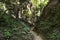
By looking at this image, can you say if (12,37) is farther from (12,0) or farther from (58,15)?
(12,0)

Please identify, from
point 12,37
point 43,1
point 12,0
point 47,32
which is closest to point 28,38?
point 12,37

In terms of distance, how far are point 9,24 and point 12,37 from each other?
267 cm

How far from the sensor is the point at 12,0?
2044cm

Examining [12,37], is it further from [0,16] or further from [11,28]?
[0,16]

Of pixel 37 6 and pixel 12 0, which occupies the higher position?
pixel 12 0

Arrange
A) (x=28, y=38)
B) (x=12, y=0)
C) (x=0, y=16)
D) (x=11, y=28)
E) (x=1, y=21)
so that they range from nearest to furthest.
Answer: (x=28, y=38) → (x=11, y=28) → (x=1, y=21) → (x=0, y=16) → (x=12, y=0)

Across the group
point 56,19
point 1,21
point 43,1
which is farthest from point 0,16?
point 43,1

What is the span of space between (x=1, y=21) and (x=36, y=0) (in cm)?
1879

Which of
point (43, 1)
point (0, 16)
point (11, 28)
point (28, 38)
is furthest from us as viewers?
point (43, 1)

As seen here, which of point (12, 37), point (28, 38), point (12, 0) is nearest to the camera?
point (12, 37)

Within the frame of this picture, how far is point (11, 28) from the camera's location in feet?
39.7

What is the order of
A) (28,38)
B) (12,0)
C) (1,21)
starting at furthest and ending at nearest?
(12,0)
(1,21)
(28,38)

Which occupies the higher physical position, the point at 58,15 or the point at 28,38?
the point at 58,15

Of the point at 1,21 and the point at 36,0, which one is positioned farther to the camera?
the point at 36,0
